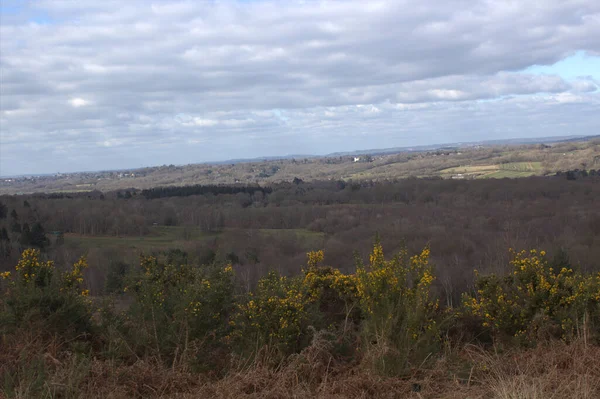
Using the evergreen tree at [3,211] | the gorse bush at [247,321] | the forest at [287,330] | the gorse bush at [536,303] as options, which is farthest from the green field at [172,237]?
the gorse bush at [247,321]

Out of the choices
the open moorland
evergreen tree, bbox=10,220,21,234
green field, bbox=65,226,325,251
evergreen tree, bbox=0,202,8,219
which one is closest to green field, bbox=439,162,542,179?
the open moorland

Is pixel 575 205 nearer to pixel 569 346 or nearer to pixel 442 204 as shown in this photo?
pixel 442 204

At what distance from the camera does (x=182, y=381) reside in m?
5.36

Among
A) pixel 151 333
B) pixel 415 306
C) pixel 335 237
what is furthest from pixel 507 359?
pixel 335 237

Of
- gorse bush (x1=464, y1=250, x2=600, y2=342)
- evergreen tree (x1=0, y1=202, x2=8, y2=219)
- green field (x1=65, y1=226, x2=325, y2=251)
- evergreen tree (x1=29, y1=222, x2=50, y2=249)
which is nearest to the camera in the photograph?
gorse bush (x1=464, y1=250, x2=600, y2=342)

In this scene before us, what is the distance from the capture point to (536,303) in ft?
23.8

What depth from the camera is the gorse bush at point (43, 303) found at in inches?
243

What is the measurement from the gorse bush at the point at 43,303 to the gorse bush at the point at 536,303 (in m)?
5.28

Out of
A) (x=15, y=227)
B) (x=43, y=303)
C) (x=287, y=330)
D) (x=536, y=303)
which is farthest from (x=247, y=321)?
(x=15, y=227)

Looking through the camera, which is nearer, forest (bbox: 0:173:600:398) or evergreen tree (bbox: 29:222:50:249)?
forest (bbox: 0:173:600:398)

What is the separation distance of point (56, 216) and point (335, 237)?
110ft

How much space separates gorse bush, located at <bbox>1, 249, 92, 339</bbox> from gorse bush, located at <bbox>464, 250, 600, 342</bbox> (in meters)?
5.28

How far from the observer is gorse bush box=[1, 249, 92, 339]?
6.18m

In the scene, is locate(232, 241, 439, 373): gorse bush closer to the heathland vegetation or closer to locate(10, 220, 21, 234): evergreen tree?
the heathland vegetation
